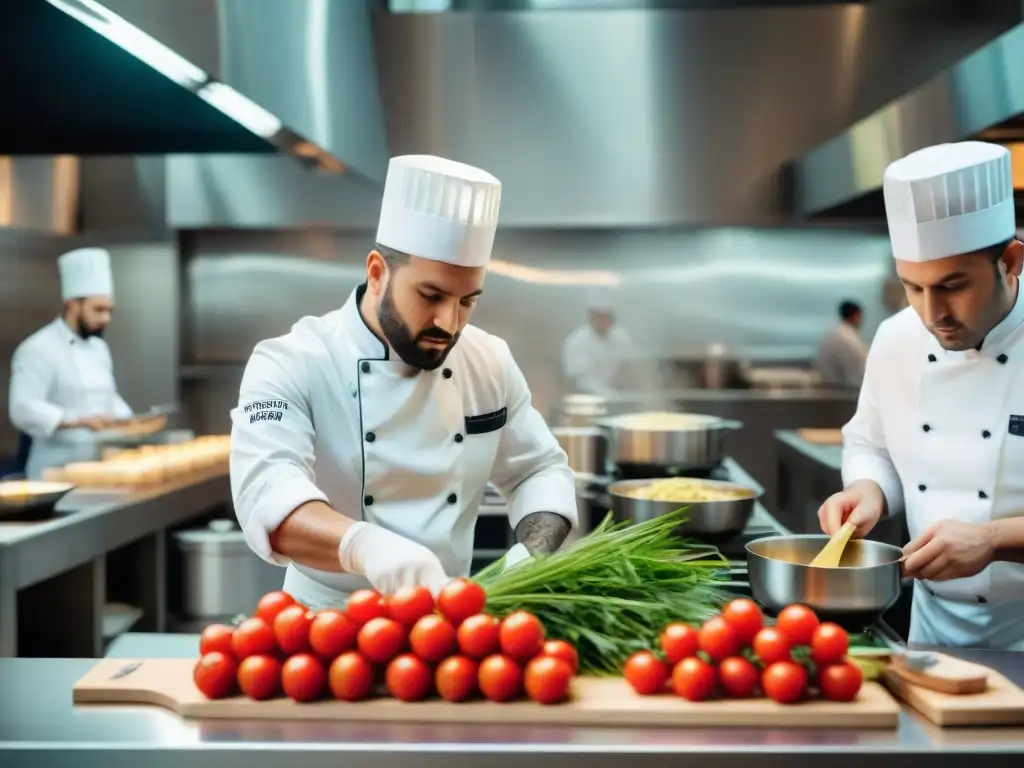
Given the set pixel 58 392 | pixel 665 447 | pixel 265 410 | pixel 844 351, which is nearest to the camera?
pixel 265 410

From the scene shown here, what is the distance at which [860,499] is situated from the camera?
2174mm

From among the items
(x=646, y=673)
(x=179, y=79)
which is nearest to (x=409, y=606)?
(x=646, y=673)

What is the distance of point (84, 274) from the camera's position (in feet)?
16.9

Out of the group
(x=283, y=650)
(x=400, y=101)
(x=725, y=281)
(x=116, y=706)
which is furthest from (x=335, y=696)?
(x=725, y=281)

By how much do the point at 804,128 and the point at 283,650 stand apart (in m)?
5.73

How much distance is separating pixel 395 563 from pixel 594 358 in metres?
5.49

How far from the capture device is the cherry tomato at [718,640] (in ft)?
4.34

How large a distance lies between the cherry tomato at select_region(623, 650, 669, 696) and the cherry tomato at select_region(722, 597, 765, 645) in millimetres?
103

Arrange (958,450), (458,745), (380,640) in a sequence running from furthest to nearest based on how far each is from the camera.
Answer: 1. (958,450)
2. (380,640)
3. (458,745)

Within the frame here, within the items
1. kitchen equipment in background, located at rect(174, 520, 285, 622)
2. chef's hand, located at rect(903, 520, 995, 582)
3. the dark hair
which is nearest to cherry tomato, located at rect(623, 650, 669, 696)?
chef's hand, located at rect(903, 520, 995, 582)

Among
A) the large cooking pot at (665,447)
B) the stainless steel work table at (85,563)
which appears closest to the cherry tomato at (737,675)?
the large cooking pot at (665,447)

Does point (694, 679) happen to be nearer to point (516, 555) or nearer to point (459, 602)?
point (459, 602)

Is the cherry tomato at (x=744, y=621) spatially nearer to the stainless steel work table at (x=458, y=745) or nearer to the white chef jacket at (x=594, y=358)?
the stainless steel work table at (x=458, y=745)

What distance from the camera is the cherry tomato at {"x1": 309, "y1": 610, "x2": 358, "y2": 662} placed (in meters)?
1.33
